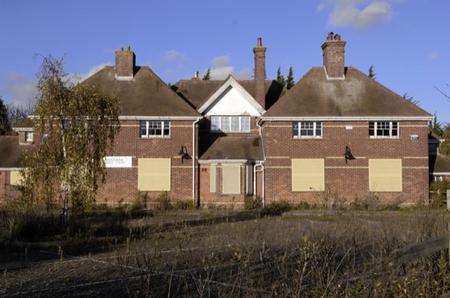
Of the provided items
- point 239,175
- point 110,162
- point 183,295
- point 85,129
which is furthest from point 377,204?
point 183,295

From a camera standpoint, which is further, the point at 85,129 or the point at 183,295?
the point at 85,129

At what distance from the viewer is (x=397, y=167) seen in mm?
38812

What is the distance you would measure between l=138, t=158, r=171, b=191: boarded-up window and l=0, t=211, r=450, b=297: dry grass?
21643 millimetres

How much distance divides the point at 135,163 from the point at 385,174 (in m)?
15.2

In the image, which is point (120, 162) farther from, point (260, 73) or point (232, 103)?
point (260, 73)

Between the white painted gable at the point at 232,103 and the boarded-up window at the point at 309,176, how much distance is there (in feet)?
17.2

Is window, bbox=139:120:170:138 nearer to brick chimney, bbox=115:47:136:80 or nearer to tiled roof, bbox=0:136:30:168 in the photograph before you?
brick chimney, bbox=115:47:136:80

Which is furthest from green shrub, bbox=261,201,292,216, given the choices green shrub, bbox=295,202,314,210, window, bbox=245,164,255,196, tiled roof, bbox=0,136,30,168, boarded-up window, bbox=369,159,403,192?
tiled roof, bbox=0,136,30,168

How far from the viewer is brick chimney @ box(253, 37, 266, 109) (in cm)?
4297

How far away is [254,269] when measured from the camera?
1032 cm

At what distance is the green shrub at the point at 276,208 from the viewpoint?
3332 cm

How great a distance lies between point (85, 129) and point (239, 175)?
19.2 metres

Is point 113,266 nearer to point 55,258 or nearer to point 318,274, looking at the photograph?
point 55,258

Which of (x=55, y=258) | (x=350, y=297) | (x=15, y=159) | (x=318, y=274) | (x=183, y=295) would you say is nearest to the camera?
(x=350, y=297)
